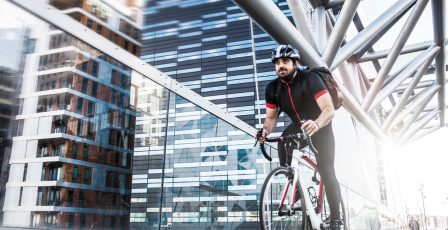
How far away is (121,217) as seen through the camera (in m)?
2.20

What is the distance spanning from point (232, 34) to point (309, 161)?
104152mm

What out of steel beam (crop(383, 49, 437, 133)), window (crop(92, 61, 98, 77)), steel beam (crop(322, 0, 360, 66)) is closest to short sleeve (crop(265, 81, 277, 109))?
window (crop(92, 61, 98, 77))

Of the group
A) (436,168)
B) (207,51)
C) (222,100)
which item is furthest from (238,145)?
(207,51)

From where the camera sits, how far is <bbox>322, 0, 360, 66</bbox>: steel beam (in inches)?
245

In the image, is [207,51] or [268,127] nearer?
[268,127]

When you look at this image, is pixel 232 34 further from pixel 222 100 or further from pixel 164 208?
pixel 164 208

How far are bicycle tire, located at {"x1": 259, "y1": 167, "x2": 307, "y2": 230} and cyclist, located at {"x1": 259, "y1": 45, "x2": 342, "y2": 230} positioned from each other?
0.54 feet

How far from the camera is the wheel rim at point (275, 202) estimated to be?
275cm

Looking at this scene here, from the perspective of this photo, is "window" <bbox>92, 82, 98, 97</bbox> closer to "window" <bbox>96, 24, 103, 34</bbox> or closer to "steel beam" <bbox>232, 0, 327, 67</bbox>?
"steel beam" <bbox>232, 0, 327, 67</bbox>

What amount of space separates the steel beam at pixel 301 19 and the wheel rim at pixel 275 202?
3.74 metres

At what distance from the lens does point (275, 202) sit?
354 cm

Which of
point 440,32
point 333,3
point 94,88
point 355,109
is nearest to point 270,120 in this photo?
point 94,88

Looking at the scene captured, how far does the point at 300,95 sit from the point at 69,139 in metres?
1.81

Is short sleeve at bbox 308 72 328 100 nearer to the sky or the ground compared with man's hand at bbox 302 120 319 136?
nearer to the sky
